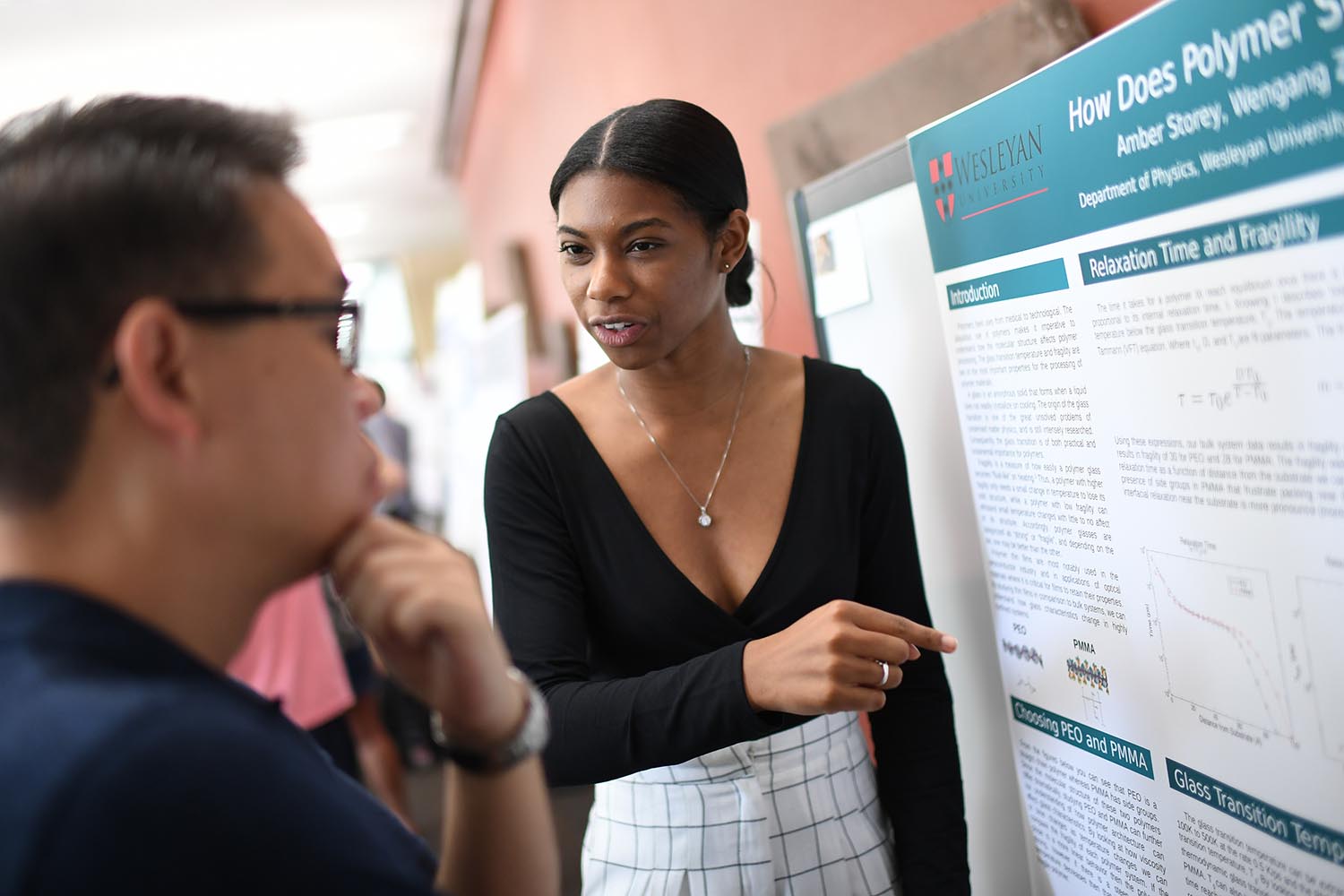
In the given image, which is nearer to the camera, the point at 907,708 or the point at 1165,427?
the point at 1165,427

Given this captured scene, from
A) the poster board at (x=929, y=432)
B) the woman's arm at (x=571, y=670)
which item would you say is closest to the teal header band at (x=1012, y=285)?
the poster board at (x=929, y=432)

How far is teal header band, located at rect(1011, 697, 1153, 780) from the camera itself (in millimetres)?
1172

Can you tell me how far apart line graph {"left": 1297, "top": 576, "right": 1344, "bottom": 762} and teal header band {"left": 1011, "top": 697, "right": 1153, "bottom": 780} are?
0.26 metres

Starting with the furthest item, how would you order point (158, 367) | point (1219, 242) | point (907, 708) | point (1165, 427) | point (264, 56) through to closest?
point (264, 56) < point (907, 708) < point (1165, 427) < point (1219, 242) < point (158, 367)

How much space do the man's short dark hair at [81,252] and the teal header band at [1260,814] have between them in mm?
1005

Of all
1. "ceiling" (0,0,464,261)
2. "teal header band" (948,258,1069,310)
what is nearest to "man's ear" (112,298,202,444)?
"teal header band" (948,258,1069,310)

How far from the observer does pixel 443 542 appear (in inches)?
33.9

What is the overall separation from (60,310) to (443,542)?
1.07 ft

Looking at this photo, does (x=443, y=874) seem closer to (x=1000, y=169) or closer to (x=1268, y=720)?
(x=1268, y=720)

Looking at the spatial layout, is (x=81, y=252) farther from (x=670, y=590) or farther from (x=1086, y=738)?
(x=1086, y=738)

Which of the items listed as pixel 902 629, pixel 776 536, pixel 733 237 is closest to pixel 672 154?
pixel 733 237

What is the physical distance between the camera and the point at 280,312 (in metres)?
0.74

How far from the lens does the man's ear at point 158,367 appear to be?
0.66 m

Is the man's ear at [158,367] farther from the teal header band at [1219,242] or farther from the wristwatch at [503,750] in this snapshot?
the teal header band at [1219,242]
